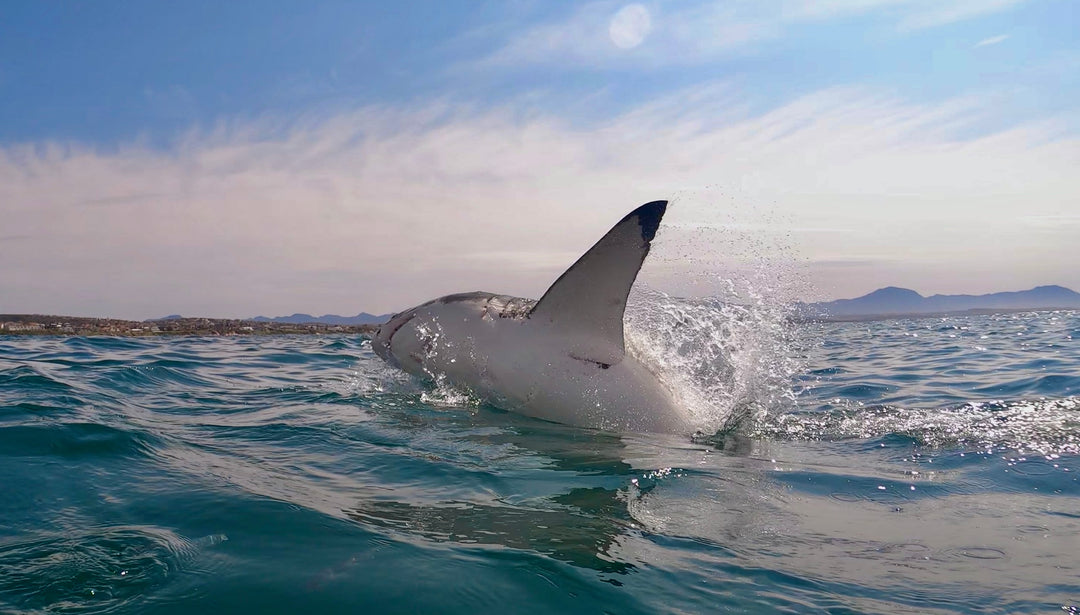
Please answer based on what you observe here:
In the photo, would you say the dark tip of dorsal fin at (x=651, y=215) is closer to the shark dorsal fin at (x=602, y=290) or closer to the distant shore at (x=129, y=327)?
Result: the shark dorsal fin at (x=602, y=290)

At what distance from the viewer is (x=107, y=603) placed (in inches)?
116

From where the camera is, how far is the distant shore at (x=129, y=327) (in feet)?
82.7

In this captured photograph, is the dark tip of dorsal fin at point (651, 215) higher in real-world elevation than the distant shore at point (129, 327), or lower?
higher

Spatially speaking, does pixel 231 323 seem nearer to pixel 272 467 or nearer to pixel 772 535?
pixel 272 467

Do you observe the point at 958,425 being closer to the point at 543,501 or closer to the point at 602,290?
the point at 602,290

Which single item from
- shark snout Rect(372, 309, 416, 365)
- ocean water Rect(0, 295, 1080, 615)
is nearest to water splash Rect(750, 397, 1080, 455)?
ocean water Rect(0, 295, 1080, 615)

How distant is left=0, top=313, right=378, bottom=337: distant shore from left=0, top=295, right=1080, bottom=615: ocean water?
645 inches

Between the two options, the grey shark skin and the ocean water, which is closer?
the ocean water

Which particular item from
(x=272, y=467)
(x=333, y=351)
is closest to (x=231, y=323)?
(x=333, y=351)

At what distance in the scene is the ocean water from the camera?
3250 millimetres

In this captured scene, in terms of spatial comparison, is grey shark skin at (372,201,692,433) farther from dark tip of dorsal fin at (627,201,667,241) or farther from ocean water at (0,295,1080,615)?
ocean water at (0,295,1080,615)

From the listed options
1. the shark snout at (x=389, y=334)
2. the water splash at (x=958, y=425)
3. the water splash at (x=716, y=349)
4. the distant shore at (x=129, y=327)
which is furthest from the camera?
the distant shore at (x=129, y=327)

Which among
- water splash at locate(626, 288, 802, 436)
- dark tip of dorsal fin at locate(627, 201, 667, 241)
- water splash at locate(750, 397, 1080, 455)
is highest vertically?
dark tip of dorsal fin at locate(627, 201, 667, 241)

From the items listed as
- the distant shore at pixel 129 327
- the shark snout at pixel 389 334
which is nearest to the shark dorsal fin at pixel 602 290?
the shark snout at pixel 389 334
